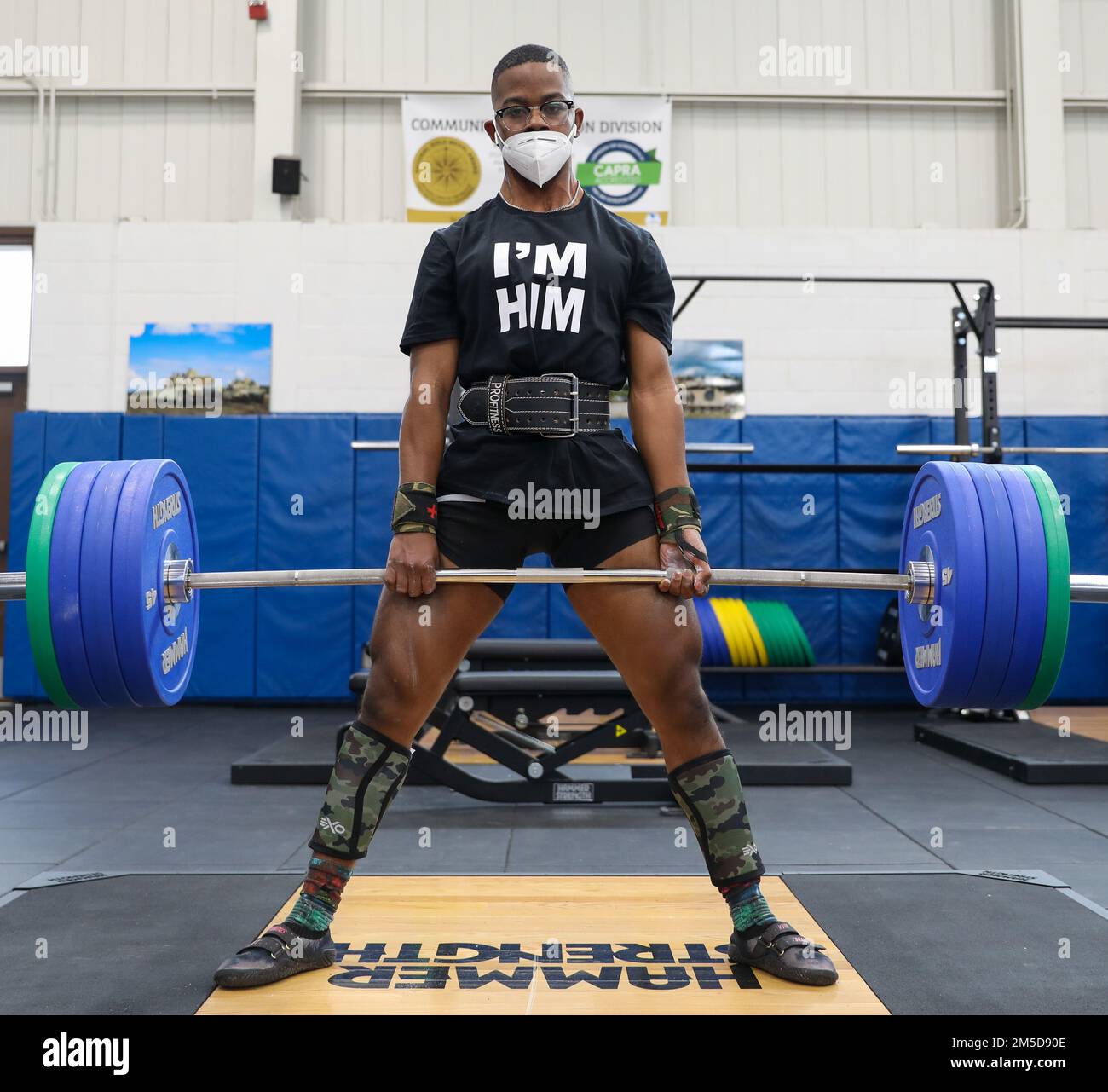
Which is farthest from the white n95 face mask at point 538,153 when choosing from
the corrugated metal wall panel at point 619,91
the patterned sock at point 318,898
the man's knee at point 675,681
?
the corrugated metal wall panel at point 619,91

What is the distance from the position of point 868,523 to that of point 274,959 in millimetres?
5496

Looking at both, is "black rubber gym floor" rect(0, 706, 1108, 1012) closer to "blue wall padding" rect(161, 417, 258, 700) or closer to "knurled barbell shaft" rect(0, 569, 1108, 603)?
"knurled barbell shaft" rect(0, 569, 1108, 603)

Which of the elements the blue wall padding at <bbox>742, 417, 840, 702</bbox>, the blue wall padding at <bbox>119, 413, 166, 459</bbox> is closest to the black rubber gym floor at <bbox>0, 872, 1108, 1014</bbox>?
the blue wall padding at <bbox>742, 417, 840, 702</bbox>

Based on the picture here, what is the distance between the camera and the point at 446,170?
6.67 metres

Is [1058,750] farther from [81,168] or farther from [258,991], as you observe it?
[81,168]

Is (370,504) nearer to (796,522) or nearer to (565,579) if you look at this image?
(796,522)

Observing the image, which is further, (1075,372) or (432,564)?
(1075,372)

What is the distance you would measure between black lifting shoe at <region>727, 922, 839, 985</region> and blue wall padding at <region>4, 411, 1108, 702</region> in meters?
4.63

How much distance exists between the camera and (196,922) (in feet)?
6.61

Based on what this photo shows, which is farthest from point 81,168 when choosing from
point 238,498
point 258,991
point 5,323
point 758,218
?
point 258,991

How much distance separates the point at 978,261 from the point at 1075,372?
1026 mm

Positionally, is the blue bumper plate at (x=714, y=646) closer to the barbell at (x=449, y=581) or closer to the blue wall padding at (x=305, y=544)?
the blue wall padding at (x=305, y=544)
